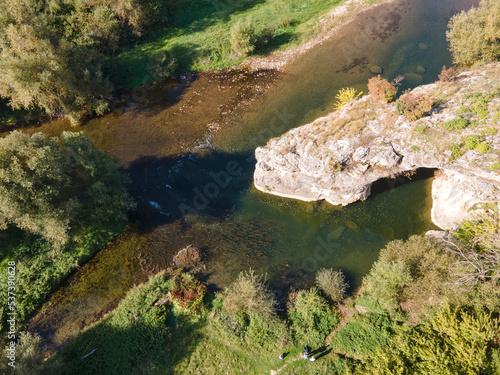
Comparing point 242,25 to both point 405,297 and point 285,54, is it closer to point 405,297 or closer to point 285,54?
point 285,54

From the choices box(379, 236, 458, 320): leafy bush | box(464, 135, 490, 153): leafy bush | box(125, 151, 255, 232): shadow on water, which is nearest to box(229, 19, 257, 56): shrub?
box(125, 151, 255, 232): shadow on water

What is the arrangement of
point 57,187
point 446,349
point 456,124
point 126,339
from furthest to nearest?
point 456,124
point 57,187
point 126,339
point 446,349

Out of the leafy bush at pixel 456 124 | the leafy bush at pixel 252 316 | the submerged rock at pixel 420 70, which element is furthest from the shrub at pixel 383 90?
the leafy bush at pixel 252 316

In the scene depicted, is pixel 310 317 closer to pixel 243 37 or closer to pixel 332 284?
pixel 332 284

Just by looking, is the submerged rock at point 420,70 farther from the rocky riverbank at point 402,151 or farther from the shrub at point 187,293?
the shrub at point 187,293

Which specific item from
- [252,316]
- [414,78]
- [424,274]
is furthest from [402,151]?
[252,316]

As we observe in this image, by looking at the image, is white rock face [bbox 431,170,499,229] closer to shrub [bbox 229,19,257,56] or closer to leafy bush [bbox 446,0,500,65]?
leafy bush [bbox 446,0,500,65]
